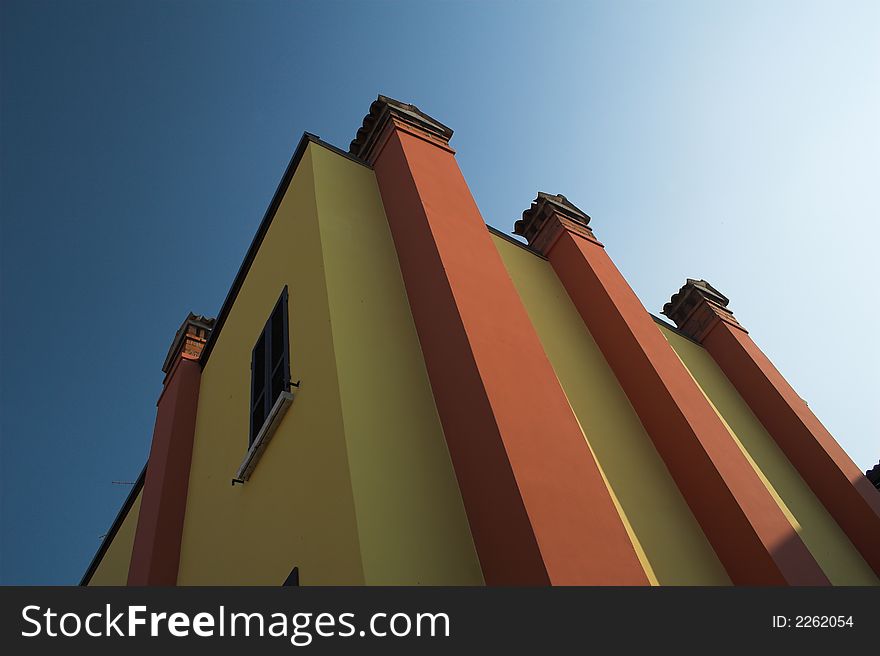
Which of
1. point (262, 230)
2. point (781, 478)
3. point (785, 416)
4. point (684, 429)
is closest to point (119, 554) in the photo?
point (262, 230)

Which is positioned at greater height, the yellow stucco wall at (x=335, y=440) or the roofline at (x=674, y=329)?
the roofline at (x=674, y=329)

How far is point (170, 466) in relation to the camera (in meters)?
6.45

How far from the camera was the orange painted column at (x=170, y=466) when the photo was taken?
568cm

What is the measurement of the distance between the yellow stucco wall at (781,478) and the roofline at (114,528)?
7.92m

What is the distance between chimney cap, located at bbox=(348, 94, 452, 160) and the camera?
21.7 ft

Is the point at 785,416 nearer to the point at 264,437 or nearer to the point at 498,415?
the point at 498,415

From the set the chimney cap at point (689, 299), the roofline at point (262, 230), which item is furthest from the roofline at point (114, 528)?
the chimney cap at point (689, 299)

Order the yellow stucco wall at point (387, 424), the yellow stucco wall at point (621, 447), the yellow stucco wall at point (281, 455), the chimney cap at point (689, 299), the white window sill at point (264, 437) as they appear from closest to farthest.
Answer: the yellow stucco wall at point (387, 424) → the yellow stucco wall at point (281, 455) → the white window sill at point (264, 437) → the yellow stucco wall at point (621, 447) → the chimney cap at point (689, 299)

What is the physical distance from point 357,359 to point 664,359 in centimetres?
352

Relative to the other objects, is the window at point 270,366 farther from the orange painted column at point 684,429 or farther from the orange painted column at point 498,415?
the orange painted column at point 684,429

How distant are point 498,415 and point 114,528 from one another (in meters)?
8.36

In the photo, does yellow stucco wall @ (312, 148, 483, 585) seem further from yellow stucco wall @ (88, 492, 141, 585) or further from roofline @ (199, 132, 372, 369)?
yellow stucco wall @ (88, 492, 141, 585)

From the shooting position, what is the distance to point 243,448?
17.3 feet

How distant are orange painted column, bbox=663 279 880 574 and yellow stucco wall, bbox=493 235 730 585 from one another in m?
2.91
